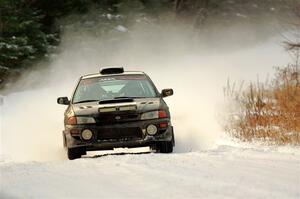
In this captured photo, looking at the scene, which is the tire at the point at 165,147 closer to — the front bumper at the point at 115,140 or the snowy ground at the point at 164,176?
the front bumper at the point at 115,140

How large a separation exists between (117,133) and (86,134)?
476mm

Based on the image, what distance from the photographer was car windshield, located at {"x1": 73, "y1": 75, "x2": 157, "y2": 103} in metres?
11.3

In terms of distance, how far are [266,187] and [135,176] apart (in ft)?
5.30

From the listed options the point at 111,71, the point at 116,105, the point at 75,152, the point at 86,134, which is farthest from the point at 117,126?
the point at 111,71

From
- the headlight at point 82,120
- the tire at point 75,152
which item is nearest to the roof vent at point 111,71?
the headlight at point 82,120

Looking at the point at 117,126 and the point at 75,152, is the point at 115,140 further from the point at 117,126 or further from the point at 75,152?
the point at 75,152

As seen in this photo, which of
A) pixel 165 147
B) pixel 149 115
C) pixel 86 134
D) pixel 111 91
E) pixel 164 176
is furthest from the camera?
pixel 111 91

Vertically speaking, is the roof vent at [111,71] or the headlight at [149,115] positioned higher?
the roof vent at [111,71]

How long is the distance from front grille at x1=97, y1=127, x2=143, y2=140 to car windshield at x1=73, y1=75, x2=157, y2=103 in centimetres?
116

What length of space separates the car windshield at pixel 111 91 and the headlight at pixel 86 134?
3.68ft

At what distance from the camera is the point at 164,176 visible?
23.8 feet

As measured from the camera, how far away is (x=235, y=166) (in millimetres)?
7809

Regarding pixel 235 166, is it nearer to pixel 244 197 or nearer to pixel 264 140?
pixel 244 197

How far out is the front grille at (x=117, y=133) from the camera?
9.94 metres
